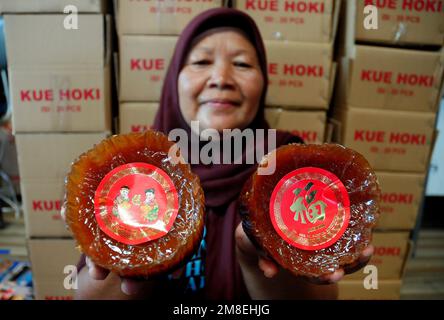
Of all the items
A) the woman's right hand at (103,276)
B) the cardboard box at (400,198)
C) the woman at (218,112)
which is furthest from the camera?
the cardboard box at (400,198)

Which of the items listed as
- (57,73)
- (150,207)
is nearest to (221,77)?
(150,207)

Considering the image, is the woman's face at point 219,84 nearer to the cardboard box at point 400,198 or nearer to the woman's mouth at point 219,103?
the woman's mouth at point 219,103

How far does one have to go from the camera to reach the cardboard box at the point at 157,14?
1056mm

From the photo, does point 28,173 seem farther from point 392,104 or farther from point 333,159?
point 392,104

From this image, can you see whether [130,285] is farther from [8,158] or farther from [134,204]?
[8,158]

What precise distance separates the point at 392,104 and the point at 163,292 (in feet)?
3.31

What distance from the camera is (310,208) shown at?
0.56m

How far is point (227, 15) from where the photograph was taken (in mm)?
830

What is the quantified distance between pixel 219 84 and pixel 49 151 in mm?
693

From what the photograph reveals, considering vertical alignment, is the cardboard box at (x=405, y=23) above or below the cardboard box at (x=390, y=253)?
above

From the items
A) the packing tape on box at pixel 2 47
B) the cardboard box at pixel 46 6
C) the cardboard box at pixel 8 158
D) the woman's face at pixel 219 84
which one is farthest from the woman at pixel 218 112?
the cardboard box at pixel 8 158

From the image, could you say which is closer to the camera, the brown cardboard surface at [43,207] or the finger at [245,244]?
the finger at [245,244]

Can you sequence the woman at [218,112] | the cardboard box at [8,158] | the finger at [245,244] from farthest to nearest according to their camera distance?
1. the cardboard box at [8,158]
2. the woman at [218,112]
3. the finger at [245,244]

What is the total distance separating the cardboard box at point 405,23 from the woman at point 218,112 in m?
0.51
